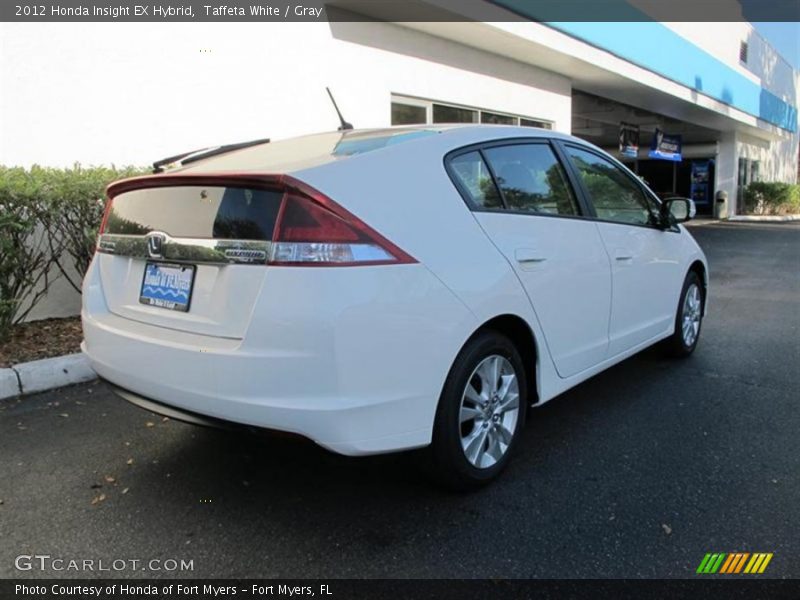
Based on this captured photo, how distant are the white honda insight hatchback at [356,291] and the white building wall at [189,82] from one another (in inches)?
139

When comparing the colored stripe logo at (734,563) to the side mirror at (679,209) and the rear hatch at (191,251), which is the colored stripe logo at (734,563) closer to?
the rear hatch at (191,251)

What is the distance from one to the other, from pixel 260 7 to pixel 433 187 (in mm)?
5718

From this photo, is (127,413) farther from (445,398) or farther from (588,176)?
(588,176)

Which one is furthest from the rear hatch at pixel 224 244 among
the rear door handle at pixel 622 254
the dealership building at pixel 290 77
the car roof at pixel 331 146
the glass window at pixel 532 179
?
the dealership building at pixel 290 77

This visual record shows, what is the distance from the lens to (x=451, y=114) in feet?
32.8

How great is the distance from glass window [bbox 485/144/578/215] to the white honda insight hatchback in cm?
1

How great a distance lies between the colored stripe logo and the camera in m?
2.40

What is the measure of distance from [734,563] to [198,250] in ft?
7.96

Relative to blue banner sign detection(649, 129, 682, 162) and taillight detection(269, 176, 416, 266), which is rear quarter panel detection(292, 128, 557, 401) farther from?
blue banner sign detection(649, 129, 682, 162)

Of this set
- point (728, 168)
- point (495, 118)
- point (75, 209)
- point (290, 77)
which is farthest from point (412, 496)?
point (728, 168)

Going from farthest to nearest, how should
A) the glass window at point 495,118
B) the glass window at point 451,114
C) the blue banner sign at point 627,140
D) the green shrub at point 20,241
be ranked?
the blue banner sign at point 627,140 → the glass window at point 495,118 → the glass window at point 451,114 → the green shrub at point 20,241

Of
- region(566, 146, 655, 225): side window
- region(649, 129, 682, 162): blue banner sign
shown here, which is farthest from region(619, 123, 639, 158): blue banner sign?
region(566, 146, 655, 225): side window

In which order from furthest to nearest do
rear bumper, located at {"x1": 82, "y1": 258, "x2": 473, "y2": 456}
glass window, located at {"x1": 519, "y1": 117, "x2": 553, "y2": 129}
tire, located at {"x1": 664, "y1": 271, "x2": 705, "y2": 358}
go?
1. glass window, located at {"x1": 519, "y1": 117, "x2": 553, "y2": 129}
2. tire, located at {"x1": 664, "y1": 271, "x2": 705, "y2": 358}
3. rear bumper, located at {"x1": 82, "y1": 258, "x2": 473, "y2": 456}

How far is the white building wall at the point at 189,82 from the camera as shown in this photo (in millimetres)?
5824
